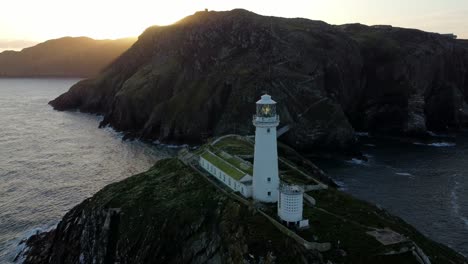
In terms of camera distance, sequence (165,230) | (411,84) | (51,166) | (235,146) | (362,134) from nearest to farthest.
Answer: (165,230), (235,146), (51,166), (362,134), (411,84)

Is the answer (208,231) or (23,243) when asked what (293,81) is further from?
(208,231)

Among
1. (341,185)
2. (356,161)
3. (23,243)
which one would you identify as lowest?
(23,243)

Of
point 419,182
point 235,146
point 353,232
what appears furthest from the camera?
point 419,182

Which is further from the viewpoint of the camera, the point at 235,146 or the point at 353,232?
the point at 235,146

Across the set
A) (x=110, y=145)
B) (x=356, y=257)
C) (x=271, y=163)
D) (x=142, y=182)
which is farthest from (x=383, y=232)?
(x=110, y=145)

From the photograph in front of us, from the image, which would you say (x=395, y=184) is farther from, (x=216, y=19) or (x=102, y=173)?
(x=216, y=19)

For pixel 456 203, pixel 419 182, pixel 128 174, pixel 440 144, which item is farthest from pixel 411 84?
pixel 128 174
